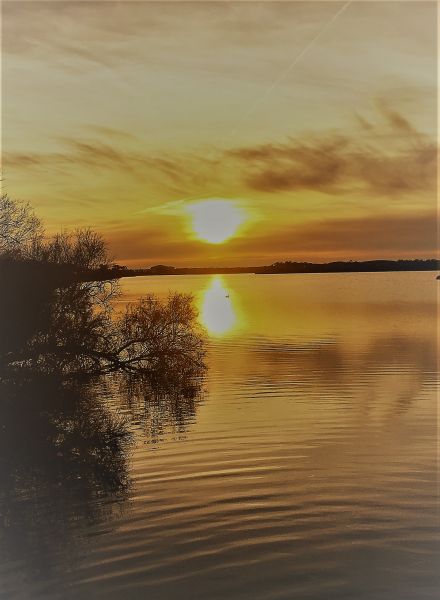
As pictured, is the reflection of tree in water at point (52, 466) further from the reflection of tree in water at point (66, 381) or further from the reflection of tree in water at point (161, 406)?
the reflection of tree in water at point (161, 406)

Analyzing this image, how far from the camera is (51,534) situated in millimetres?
16984

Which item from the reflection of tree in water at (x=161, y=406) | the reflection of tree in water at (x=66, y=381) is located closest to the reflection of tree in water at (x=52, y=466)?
the reflection of tree in water at (x=66, y=381)

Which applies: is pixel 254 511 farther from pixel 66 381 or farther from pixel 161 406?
pixel 66 381

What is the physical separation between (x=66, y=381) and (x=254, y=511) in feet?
78.4

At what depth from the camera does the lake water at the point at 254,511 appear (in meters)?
14.3

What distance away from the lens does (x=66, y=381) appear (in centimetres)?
4012

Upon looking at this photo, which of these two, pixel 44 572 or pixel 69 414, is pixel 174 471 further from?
pixel 69 414

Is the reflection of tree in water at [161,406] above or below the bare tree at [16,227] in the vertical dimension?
below

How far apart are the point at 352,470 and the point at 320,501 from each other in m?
3.42

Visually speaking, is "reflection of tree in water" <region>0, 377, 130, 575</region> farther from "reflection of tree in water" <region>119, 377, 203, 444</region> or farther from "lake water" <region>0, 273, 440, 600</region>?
"reflection of tree in water" <region>119, 377, 203, 444</region>

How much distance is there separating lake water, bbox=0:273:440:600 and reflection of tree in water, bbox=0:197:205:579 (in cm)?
16

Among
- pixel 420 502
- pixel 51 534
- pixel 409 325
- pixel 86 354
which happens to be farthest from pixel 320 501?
pixel 409 325

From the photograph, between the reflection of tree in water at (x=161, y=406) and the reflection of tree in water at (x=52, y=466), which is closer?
the reflection of tree in water at (x=52, y=466)

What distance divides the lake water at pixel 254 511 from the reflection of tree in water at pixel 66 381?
16 centimetres
